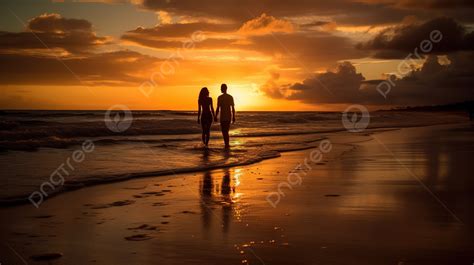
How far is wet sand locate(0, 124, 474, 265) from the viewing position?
4.28 metres

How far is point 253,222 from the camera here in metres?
5.55

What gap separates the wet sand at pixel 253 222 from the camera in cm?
428

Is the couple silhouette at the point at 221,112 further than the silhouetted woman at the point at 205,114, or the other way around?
the silhouetted woman at the point at 205,114

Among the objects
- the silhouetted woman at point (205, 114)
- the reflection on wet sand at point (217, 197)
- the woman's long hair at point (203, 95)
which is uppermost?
the woman's long hair at point (203, 95)

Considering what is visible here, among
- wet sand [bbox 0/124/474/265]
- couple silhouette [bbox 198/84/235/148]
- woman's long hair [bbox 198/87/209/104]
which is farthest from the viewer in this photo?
woman's long hair [bbox 198/87/209/104]

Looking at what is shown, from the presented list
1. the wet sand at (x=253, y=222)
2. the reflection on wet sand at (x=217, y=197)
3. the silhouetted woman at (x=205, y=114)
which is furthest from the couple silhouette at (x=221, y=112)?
the wet sand at (x=253, y=222)

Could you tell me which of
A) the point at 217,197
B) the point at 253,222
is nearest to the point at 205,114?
the point at 217,197

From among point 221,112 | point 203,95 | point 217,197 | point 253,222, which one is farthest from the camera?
point 203,95

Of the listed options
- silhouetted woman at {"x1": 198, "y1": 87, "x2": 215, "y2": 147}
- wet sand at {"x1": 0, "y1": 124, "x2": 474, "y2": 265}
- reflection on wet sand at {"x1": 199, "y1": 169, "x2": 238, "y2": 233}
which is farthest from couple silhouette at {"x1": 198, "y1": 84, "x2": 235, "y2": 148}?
wet sand at {"x1": 0, "y1": 124, "x2": 474, "y2": 265}

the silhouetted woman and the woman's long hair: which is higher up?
the woman's long hair

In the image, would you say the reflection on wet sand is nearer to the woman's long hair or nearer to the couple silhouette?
the couple silhouette

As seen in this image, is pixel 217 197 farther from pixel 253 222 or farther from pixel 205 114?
pixel 205 114

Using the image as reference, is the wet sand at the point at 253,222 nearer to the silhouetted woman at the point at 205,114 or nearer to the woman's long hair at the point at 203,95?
the silhouetted woman at the point at 205,114

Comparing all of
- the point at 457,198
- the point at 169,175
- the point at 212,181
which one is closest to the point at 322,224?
the point at 457,198
